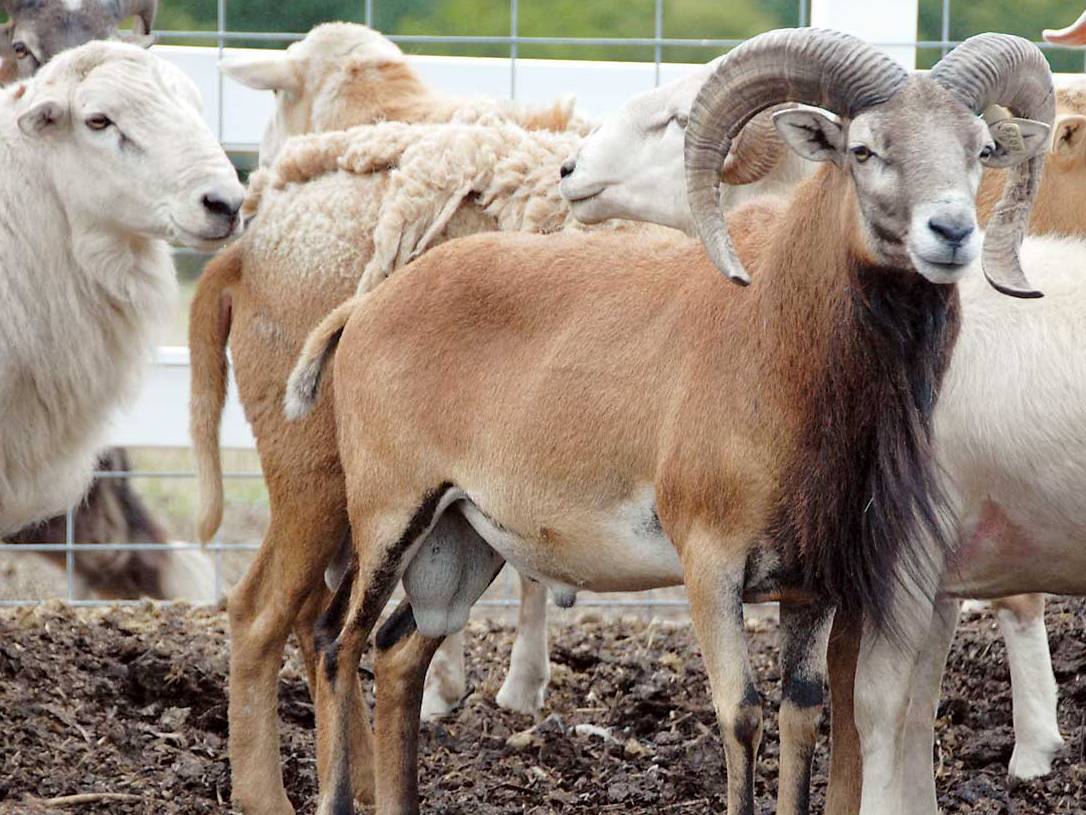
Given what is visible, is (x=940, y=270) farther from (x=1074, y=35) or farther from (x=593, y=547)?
(x=1074, y=35)

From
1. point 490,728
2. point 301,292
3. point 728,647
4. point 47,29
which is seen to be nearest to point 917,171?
point 728,647

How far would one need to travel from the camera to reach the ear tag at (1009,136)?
3779 mm

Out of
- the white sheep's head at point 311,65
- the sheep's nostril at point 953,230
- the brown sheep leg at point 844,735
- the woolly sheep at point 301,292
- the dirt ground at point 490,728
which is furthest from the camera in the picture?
the white sheep's head at point 311,65

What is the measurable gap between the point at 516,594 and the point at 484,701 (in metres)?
2.34

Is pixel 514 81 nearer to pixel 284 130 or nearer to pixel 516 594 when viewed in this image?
pixel 284 130

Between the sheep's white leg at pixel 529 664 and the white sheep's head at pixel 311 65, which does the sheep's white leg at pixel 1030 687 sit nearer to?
the sheep's white leg at pixel 529 664

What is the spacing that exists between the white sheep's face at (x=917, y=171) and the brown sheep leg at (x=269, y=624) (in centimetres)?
208

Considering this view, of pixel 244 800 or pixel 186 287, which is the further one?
pixel 186 287

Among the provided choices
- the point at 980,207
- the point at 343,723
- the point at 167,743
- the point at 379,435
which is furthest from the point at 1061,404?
the point at 167,743

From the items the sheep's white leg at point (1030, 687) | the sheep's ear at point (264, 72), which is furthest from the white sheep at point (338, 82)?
the sheep's white leg at point (1030, 687)

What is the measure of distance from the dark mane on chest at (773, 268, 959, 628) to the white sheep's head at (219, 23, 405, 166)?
11.3ft

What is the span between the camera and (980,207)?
17.0ft

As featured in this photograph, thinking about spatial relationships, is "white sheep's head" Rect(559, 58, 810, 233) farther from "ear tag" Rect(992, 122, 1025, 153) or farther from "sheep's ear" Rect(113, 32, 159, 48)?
"sheep's ear" Rect(113, 32, 159, 48)

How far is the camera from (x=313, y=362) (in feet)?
15.9
